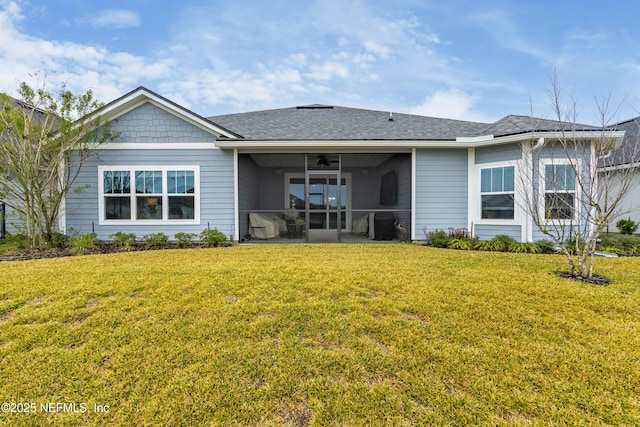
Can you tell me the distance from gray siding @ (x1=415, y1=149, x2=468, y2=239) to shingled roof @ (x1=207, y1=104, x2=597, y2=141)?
584 mm

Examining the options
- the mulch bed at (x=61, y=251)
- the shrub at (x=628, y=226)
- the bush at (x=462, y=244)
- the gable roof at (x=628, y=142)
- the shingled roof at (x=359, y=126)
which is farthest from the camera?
the gable roof at (x=628, y=142)

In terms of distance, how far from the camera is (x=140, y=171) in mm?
8117

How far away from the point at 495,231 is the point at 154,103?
1028 cm

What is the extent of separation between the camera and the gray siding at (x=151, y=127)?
806 cm

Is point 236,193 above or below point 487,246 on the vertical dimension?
above

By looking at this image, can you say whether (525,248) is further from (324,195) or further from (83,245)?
(83,245)

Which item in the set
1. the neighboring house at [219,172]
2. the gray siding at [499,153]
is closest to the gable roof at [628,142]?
the neighboring house at [219,172]

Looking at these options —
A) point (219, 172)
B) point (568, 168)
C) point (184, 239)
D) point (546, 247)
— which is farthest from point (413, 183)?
point (184, 239)

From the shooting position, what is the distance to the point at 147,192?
26.8ft

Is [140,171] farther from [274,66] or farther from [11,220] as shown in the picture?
[274,66]

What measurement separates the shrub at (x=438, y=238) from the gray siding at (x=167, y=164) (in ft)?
19.0

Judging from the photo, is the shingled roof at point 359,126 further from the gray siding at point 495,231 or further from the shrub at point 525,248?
the shrub at point 525,248

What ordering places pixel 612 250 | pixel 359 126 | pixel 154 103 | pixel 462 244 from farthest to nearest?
pixel 359 126
pixel 154 103
pixel 462 244
pixel 612 250

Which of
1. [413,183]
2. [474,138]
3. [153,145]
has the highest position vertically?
[474,138]
